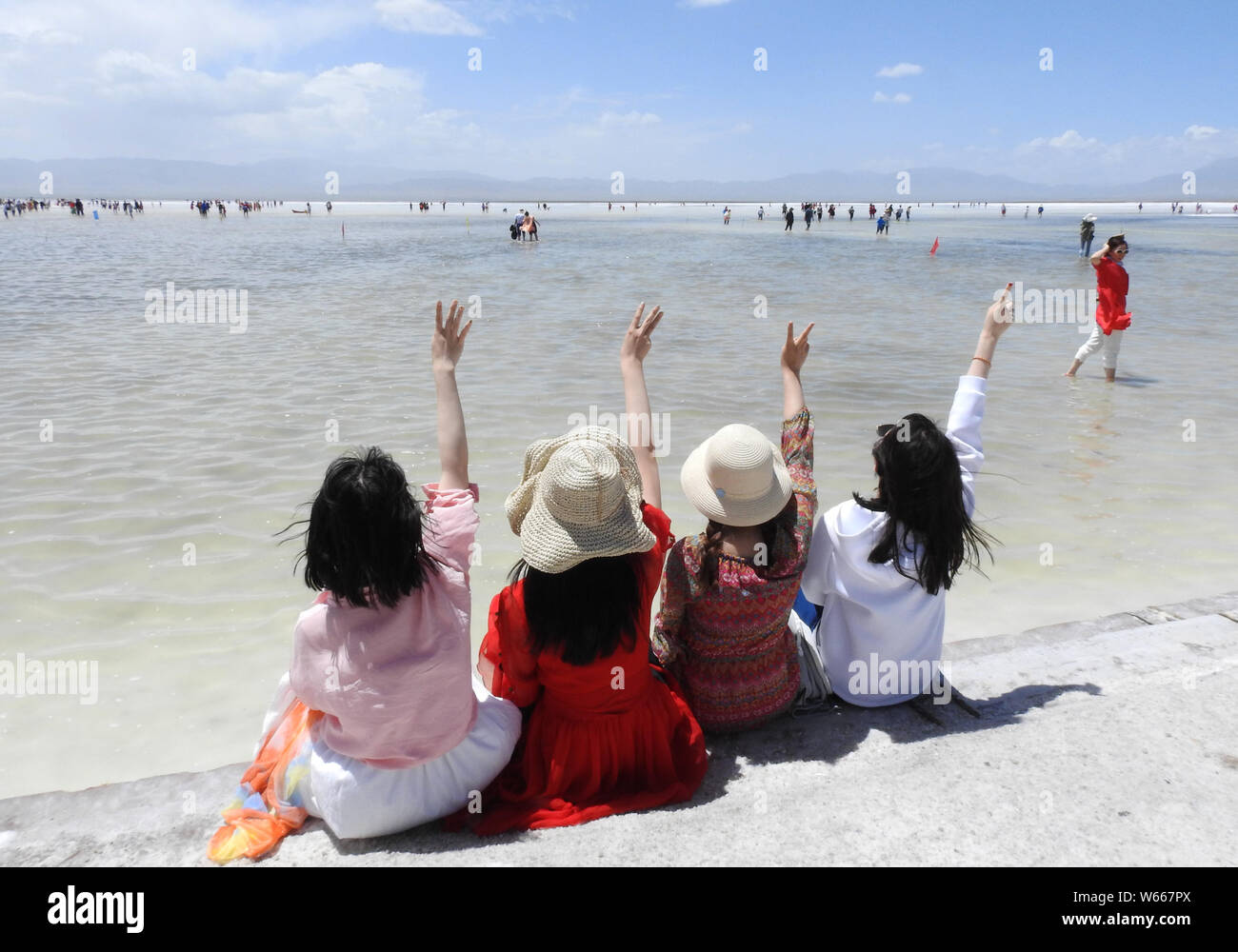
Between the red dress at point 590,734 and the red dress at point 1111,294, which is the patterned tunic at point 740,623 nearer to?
Answer: the red dress at point 590,734

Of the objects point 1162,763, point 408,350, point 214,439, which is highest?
point 408,350

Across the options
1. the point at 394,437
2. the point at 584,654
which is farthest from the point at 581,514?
the point at 394,437

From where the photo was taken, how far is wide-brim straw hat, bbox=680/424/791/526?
2529mm

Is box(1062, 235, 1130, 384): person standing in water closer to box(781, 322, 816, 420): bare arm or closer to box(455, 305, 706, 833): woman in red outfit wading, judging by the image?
box(781, 322, 816, 420): bare arm

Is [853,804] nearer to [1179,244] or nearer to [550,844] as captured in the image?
[550,844]

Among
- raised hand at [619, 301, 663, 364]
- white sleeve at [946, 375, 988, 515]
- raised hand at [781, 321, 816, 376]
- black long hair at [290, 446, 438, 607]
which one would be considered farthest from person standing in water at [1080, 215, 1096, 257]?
black long hair at [290, 446, 438, 607]

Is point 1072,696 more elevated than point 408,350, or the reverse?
point 408,350

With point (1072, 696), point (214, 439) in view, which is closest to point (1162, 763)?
point (1072, 696)

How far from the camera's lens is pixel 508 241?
35.9m

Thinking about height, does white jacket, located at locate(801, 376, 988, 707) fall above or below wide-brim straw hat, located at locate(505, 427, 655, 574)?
below

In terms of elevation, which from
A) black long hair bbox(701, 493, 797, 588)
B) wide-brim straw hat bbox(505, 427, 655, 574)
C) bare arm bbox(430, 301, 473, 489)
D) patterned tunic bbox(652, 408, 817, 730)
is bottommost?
patterned tunic bbox(652, 408, 817, 730)

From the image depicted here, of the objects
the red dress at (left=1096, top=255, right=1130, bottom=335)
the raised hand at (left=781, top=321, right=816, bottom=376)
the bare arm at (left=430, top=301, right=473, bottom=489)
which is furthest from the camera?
the red dress at (left=1096, top=255, right=1130, bottom=335)

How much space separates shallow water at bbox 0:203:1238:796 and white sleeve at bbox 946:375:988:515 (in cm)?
177
